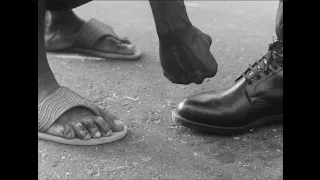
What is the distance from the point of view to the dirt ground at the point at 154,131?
4.84ft

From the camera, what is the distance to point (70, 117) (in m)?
1.62

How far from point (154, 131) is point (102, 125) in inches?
9.1

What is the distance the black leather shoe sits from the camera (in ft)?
5.49

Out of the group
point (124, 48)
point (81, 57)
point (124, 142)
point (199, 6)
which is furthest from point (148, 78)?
point (199, 6)

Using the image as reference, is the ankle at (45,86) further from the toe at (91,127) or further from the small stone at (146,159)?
the small stone at (146,159)

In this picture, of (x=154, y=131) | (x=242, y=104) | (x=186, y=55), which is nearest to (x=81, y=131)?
(x=154, y=131)

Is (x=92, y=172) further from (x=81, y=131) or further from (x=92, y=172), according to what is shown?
(x=81, y=131)

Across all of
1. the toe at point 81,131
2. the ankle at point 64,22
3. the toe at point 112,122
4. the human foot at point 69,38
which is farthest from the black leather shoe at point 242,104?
the ankle at point 64,22

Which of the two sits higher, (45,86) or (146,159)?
(45,86)

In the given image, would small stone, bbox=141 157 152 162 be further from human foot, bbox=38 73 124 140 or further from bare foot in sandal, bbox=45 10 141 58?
bare foot in sandal, bbox=45 10 141 58

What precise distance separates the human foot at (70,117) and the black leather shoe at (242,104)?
0.92ft

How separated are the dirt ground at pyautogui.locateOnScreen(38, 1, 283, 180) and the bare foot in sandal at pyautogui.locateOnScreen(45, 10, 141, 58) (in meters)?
0.06
